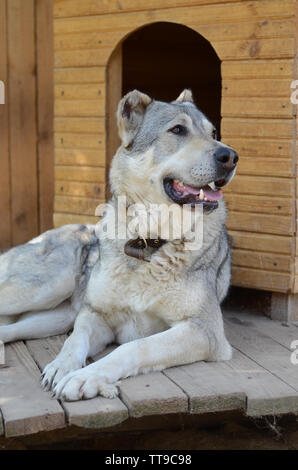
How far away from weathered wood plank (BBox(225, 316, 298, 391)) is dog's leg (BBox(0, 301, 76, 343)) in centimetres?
101

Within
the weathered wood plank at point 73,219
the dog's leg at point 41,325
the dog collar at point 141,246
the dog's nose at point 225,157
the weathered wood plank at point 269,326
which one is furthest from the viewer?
the weathered wood plank at point 73,219

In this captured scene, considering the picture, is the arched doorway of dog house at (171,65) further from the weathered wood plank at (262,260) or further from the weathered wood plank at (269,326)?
the weathered wood plank at (269,326)

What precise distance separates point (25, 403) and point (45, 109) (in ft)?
11.0

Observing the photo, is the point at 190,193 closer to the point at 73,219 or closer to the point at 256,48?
the point at 256,48

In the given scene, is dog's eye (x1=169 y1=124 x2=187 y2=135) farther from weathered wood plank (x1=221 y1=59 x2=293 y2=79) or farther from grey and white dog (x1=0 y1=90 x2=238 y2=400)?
weathered wood plank (x1=221 y1=59 x2=293 y2=79)

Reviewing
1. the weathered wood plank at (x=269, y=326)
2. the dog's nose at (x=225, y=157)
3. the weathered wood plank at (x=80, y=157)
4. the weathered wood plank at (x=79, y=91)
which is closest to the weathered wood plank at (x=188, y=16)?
the weathered wood plank at (x=79, y=91)

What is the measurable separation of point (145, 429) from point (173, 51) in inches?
186

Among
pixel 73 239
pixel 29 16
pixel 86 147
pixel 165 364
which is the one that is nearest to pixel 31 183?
pixel 86 147

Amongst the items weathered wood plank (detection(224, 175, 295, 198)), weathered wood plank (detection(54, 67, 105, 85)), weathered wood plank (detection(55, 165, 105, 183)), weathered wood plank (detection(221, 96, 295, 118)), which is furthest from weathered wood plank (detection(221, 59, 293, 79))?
weathered wood plank (detection(55, 165, 105, 183))

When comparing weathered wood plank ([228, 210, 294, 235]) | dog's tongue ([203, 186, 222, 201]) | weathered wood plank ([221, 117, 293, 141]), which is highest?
weathered wood plank ([221, 117, 293, 141])

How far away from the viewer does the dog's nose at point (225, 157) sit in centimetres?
320

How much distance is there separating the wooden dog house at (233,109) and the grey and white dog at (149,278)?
19.9 inches

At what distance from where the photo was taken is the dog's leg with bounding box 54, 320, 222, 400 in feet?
9.44

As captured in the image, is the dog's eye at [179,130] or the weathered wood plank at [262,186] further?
the weathered wood plank at [262,186]
